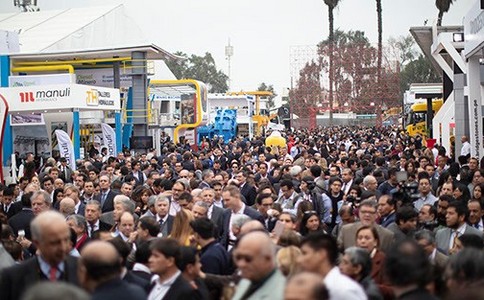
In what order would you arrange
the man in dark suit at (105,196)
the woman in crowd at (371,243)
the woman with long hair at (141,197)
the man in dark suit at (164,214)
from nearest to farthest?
1. the woman in crowd at (371,243)
2. the man in dark suit at (164,214)
3. the woman with long hair at (141,197)
4. the man in dark suit at (105,196)

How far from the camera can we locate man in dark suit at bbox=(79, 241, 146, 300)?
555 centimetres

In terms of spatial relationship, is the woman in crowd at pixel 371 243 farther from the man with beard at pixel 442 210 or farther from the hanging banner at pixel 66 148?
the hanging banner at pixel 66 148

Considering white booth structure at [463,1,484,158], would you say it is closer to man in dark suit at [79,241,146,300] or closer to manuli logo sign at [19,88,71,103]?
manuli logo sign at [19,88,71,103]

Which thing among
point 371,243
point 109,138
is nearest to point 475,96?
point 109,138

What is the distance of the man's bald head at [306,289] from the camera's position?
16.3ft

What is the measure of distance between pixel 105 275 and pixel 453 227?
5802 mm

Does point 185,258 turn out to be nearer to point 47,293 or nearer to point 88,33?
point 47,293

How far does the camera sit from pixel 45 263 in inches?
262

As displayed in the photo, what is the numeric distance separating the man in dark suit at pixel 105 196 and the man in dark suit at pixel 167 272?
24.1 ft

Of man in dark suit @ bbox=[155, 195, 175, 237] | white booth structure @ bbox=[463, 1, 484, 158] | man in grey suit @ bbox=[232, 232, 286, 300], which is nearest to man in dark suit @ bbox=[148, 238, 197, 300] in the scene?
man in grey suit @ bbox=[232, 232, 286, 300]

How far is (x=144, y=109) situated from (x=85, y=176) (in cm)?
2192

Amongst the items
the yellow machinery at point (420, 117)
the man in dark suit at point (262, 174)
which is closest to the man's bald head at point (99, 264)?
the man in dark suit at point (262, 174)

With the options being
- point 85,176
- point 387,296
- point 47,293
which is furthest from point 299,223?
point 85,176

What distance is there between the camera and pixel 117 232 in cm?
1104
